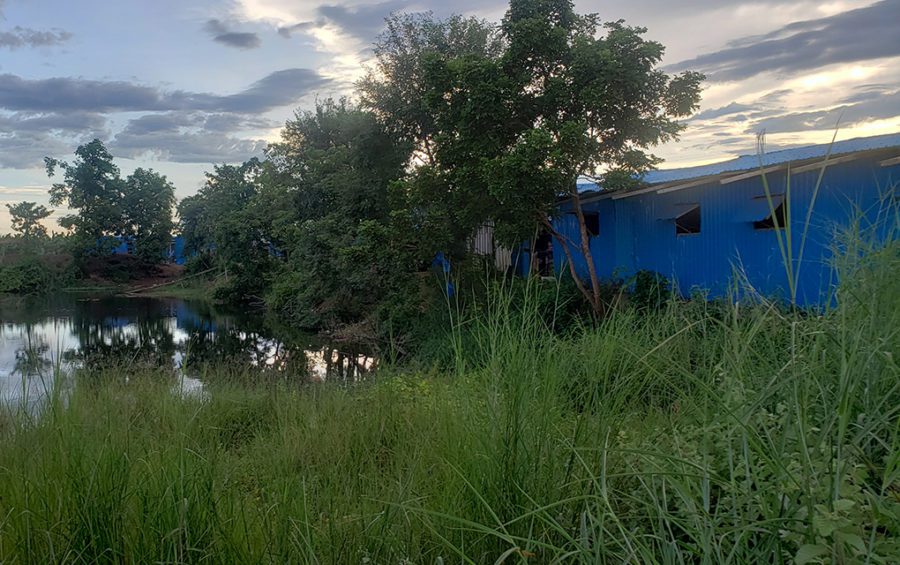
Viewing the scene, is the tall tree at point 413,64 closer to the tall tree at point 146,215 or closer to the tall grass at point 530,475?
the tall grass at point 530,475

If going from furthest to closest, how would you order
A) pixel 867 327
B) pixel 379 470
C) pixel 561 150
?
1. pixel 561 150
2. pixel 379 470
3. pixel 867 327

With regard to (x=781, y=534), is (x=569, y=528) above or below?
below

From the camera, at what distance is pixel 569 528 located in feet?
5.69

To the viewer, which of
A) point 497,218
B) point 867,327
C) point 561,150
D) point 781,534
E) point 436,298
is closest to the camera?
point 781,534

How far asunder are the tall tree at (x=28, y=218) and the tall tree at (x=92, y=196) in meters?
1.45

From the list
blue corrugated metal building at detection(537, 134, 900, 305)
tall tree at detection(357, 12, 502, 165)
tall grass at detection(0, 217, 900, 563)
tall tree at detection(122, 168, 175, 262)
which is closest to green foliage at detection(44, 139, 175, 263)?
tall tree at detection(122, 168, 175, 262)

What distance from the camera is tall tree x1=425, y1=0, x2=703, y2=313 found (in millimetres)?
9391

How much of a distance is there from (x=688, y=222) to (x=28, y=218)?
114ft

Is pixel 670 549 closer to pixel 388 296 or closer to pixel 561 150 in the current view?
pixel 561 150

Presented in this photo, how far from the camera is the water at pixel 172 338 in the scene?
32.2 feet

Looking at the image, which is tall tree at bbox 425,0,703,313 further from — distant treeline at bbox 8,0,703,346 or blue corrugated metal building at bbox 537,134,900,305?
blue corrugated metal building at bbox 537,134,900,305

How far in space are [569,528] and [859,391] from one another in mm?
885

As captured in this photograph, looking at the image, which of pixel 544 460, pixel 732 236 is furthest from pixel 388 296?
pixel 544 460

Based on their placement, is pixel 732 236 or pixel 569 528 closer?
pixel 569 528
